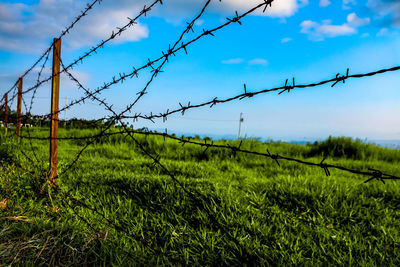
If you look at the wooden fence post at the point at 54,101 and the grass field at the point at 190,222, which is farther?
the wooden fence post at the point at 54,101

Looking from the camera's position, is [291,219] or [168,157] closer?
[291,219]

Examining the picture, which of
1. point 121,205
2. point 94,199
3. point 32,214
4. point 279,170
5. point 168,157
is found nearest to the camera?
point 32,214

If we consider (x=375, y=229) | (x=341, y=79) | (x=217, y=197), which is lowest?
(x=375, y=229)

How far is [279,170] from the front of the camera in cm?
536

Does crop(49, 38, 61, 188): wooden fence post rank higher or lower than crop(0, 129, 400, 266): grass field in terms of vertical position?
higher

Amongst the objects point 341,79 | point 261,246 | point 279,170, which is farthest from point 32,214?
point 279,170

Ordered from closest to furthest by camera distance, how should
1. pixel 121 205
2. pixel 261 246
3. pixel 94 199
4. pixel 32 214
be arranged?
pixel 261 246 → pixel 32 214 → pixel 121 205 → pixel 94 199

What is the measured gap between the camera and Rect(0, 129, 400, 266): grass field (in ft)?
6.48

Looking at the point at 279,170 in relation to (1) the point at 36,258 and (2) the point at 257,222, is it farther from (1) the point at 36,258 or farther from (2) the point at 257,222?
(1) the point at 36,258

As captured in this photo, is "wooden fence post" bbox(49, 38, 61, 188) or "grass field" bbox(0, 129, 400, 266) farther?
"wooden fence post" bbox(49, 38, 61, 188)

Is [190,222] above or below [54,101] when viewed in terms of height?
below

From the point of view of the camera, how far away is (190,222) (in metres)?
2.69

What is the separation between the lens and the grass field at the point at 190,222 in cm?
197

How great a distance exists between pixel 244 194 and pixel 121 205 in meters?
1.34
